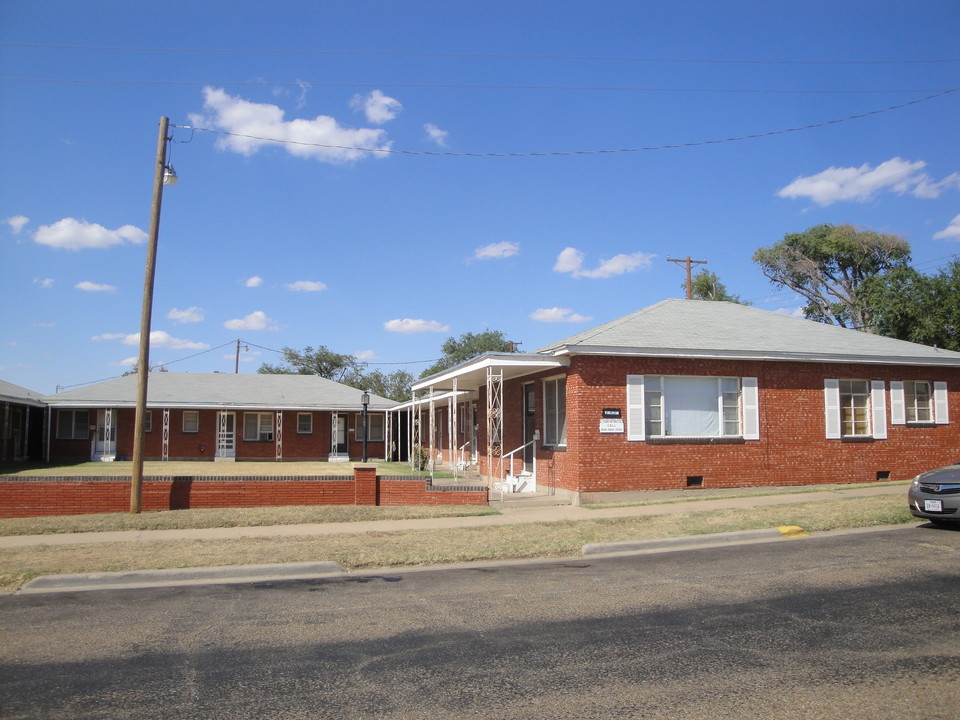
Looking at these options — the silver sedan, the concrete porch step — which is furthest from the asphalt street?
the concrete porch step

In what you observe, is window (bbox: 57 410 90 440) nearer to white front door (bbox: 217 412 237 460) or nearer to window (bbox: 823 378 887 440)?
white front door (bbox: 217 412 237 460)


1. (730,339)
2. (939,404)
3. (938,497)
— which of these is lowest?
(938,497)

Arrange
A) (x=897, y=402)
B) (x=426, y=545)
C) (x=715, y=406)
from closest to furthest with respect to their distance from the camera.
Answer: (x=426, y=545) → (x=715, y=406) → (x=897, y=402)

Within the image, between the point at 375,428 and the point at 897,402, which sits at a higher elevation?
the point at 897,402

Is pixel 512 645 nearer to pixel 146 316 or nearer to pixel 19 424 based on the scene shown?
pixel 146 316

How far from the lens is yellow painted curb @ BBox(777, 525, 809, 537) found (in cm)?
1202

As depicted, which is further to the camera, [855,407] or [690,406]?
[855,407]

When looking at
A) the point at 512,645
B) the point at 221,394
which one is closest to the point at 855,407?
the point at 512,645

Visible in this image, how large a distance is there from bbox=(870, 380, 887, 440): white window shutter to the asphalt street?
33.7 feet

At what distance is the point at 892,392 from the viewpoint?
62.9 feet

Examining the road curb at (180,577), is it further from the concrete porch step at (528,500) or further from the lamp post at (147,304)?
the concrete porch step at (528,500)

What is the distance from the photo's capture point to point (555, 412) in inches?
728

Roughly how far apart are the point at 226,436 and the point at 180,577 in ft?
85.8

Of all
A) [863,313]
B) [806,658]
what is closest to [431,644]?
[806,658]
